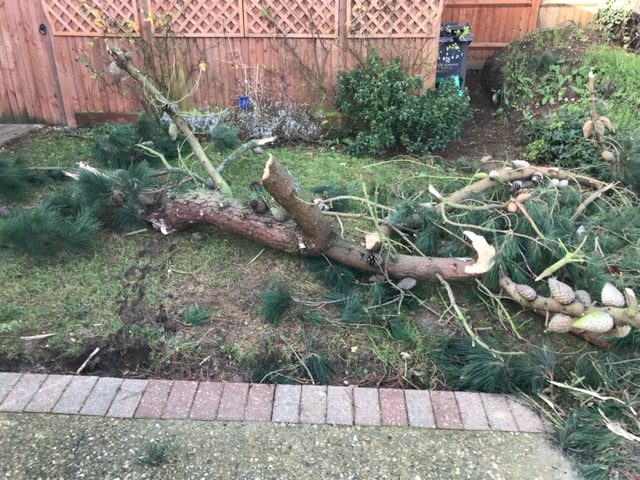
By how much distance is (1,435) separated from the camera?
2.02m

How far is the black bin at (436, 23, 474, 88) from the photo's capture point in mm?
5945

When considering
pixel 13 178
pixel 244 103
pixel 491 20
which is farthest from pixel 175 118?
pixel 491 20

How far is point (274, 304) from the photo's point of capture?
269 cm

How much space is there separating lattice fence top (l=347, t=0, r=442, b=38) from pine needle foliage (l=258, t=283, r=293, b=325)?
3.74 metres

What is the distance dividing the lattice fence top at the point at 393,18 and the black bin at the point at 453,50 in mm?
600

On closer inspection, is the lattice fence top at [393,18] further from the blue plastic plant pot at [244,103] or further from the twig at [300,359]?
the twig at [300,359]

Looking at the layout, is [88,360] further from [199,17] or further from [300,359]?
[199,17]

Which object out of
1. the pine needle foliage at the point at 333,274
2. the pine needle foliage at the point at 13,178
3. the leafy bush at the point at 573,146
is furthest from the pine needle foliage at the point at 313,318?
the pine needle foliage at the point at 13,178

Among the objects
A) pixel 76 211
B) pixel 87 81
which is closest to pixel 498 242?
pixel 76 211

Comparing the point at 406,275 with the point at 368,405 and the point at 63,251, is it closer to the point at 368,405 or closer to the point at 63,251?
the point at 368,405

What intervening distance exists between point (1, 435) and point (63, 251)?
4.45ft

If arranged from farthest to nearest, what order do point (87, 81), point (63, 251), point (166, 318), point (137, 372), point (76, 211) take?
point (87, 81), point (76, 211), point (63, 251), point (166, 318), point (137, 372)

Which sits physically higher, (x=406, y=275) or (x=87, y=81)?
(x=87, y=81)

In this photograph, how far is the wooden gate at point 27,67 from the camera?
5.56 m
